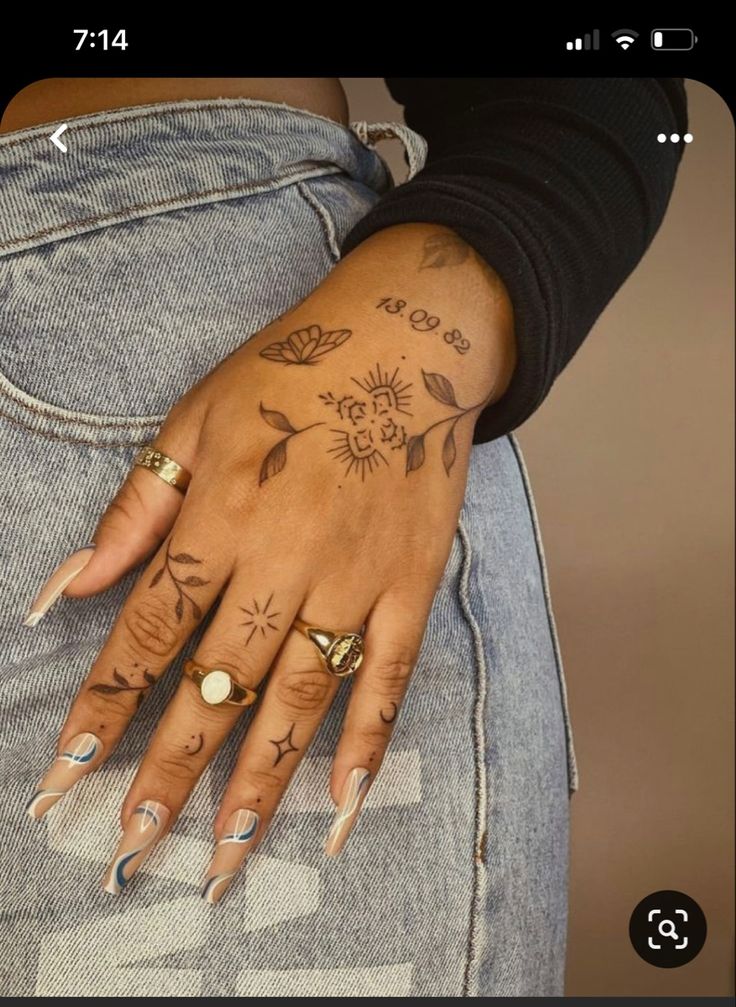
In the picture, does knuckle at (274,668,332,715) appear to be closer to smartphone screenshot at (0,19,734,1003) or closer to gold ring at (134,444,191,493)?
smartphone screenshot at (0,19,734,1003)

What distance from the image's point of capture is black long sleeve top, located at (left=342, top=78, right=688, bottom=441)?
0.57 meters

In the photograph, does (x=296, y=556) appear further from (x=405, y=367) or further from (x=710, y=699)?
(x=710, y=699)

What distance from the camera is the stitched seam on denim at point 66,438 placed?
491mm

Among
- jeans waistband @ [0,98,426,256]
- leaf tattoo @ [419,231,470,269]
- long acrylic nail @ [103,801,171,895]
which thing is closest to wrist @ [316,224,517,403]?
leaf tattoo @ [419,231,470,269]

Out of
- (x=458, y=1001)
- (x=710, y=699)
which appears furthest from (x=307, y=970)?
(x=710, y=699)

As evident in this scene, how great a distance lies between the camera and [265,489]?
1.55 feet

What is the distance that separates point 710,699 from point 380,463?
0.57m

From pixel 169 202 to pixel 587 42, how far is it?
1.06 ft

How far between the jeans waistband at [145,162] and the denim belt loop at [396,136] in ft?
0.25

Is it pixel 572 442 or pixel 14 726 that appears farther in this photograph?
pixel 572 442

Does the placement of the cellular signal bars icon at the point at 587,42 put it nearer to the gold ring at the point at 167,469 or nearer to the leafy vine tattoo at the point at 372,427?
the leafy vine tattoo at the point at 372,427

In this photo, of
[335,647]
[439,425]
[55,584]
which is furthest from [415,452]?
[55,584]

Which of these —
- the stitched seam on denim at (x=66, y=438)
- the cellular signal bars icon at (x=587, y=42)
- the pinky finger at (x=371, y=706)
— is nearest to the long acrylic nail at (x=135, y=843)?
the pinky finger at (x=371, y=706)

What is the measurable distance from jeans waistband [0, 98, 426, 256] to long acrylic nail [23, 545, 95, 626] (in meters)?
0.20
